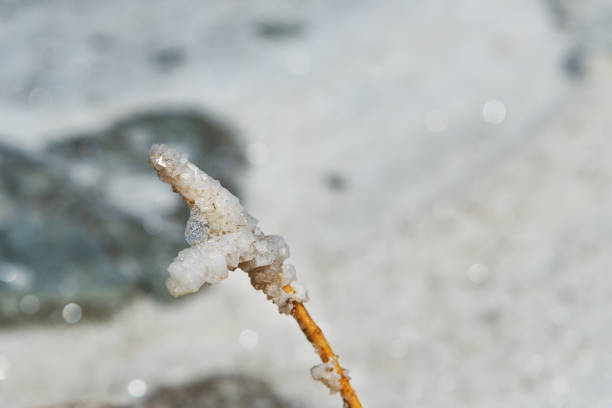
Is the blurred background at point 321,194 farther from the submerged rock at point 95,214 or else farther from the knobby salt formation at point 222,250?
the knobby salt formation at point 222,250

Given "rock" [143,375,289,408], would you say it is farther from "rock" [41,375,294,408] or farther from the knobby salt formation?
the knobby salt formation

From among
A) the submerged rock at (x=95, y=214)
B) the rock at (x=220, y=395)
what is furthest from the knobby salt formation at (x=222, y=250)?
the submerged rock at (x=95, y=214)

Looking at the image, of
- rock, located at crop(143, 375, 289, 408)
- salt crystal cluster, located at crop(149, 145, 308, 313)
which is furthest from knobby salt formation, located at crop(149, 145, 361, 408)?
rock, located at crop(143, 375, 289, 408)

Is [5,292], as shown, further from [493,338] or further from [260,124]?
[493,338]

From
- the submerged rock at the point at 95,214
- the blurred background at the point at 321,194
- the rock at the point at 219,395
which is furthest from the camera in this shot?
the submerged rock at the point at 95,214

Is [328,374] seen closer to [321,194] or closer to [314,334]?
[314,334]

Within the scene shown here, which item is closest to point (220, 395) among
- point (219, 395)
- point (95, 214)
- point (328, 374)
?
point (219, 395)

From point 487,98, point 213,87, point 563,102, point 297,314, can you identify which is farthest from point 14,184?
point 563,102
